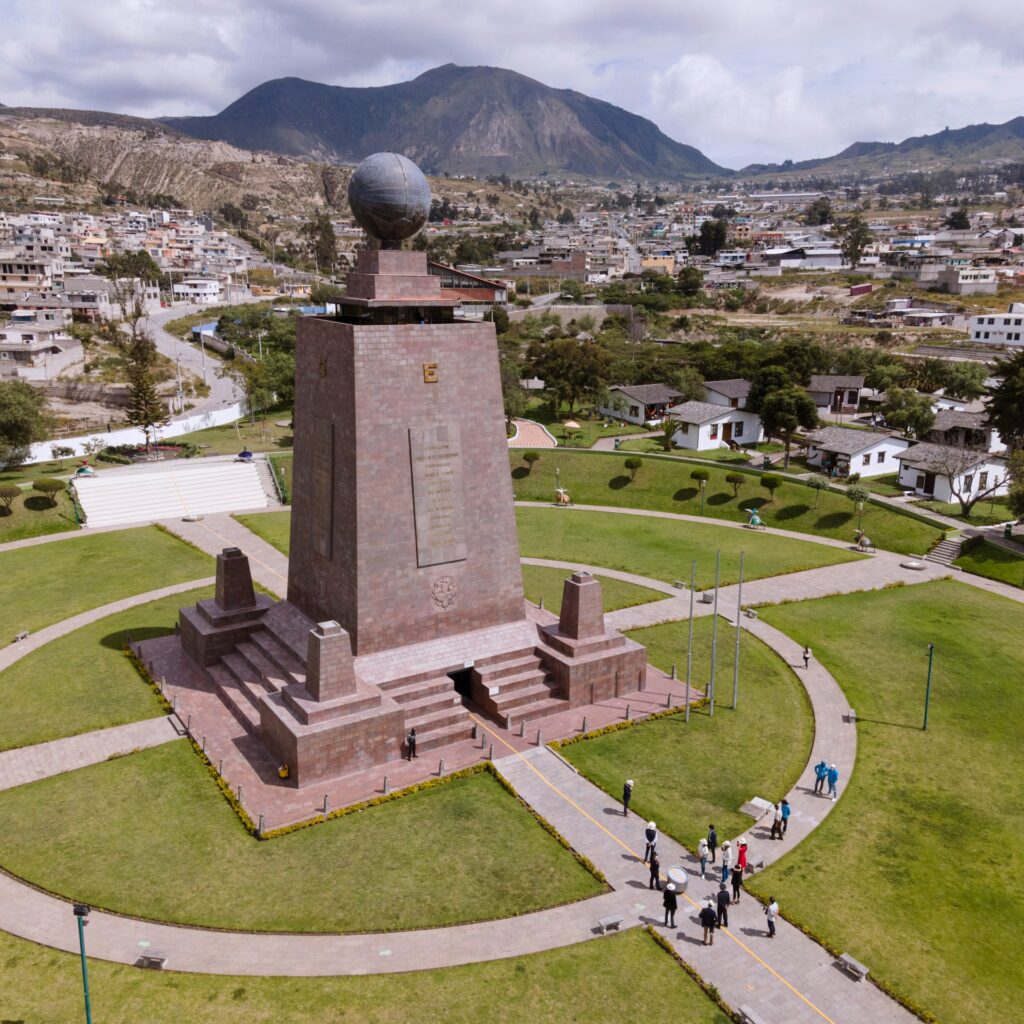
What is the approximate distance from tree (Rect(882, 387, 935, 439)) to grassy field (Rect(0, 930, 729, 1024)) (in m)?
60.2

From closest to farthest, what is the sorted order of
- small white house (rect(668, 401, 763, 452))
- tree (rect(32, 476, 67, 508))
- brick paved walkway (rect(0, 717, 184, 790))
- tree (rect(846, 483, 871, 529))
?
brick paved walkway (rect(0, 717, 184, 790))
tree (rect(846, 483, 871, 529))
tree (rect(32, 476, 67, 508))
small white house (rect(668, 401, 763, 452))

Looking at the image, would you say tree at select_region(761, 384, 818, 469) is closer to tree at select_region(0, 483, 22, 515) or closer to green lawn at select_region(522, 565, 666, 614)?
green lawn at select_region(522, 565, 666, 614)

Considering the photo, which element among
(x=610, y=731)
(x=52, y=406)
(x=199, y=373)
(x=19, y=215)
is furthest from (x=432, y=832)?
(x=19, y=215)

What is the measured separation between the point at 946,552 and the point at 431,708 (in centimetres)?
3274

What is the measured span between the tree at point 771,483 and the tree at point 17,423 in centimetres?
4946

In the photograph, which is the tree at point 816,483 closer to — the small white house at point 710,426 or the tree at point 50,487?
the small white house at point 710,426

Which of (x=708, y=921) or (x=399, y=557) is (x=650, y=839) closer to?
(x=708, y=921)

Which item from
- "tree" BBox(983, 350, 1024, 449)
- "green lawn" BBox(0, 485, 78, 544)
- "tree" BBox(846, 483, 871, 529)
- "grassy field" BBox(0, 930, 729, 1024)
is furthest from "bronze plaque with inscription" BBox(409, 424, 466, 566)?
"tree" BBox(983, 350, 1024, 449)

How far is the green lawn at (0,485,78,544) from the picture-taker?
159ft

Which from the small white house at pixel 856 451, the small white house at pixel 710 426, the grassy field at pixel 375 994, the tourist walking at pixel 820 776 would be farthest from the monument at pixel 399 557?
→ the small white house at pixel 710 426

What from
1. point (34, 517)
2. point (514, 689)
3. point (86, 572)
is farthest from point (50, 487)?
point (514, 689)

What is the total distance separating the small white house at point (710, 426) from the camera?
66.2 m

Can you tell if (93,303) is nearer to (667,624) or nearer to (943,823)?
(667,624)

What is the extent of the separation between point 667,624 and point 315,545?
16281 millimetres
